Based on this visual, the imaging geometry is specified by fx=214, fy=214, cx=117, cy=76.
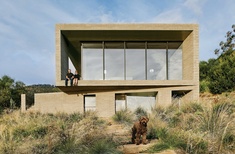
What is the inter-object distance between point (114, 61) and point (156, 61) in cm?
287

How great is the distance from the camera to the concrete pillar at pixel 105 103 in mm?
14336

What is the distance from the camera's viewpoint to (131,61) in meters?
14.6

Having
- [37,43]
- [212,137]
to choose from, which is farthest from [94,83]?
[212,137]

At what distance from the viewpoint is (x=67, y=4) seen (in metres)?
9.54

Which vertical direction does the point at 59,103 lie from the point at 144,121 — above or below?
below

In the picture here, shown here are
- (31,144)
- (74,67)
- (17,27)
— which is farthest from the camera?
(74,67)

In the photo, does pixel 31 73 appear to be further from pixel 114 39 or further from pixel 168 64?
pixel 168 64

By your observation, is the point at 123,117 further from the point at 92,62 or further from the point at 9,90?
the point at 9,90

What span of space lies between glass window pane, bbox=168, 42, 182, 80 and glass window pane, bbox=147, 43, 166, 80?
1.49 ft

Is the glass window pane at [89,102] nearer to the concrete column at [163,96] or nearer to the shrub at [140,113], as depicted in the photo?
the shrub at [140,113]

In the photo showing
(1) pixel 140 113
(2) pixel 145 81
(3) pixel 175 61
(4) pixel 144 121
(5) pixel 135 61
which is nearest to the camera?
(4) pixel 144 121

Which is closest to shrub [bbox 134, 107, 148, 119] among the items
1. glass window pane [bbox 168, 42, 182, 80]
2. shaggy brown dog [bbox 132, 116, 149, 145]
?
glass window pane [bbox 168, 42, 182, 80]

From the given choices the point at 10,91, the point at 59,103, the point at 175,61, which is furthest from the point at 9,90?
the point at 175,61

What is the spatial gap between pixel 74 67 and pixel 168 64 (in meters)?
9.21
